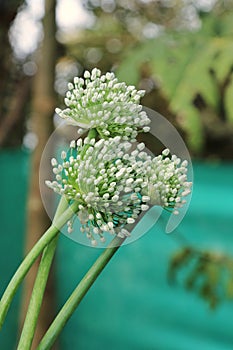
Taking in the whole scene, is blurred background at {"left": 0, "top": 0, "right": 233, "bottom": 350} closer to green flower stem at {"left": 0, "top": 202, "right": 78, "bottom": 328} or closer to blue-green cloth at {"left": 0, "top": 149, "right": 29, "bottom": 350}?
blue-green cloth at {"left": 0, "top": 149, "right": 29, "bottom": 350}

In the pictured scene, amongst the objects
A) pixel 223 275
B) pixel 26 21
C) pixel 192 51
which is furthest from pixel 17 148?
pixel 192 51

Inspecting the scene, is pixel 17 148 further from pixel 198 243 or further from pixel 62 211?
pixel 62 211

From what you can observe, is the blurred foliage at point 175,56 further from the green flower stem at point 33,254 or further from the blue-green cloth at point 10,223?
the green flower stem at point 33,254

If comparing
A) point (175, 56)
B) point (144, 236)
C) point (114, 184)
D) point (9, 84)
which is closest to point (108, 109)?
point (114, 184)

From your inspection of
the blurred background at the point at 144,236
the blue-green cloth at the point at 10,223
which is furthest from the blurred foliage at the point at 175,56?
the blue-green cloth at the point at 10,223

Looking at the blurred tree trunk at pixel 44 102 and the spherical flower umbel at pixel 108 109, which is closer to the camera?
the spherical flower umbel at pixel 108 109
